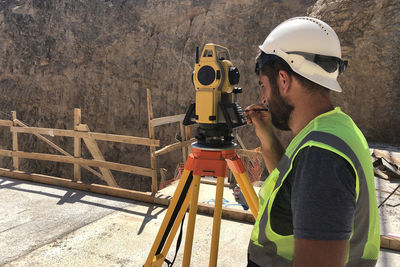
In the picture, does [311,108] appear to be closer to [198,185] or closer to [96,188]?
[198,185]

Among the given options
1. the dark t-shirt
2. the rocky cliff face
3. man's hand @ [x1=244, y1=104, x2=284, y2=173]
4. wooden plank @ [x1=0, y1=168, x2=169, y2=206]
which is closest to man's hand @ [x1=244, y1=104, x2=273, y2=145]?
man's hand @ [x1=244, y1=104, x2=284, y2=173]

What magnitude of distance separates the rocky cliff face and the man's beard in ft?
28.9

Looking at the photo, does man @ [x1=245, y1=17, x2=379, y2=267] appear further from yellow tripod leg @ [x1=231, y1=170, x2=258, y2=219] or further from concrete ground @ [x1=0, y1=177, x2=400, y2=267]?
concrete ground @ [x1=0, y1=177, x2=400, y2=267]

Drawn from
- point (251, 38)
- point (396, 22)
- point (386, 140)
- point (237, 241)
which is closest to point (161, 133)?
point (251, 38)

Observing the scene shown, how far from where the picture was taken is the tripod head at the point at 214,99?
6.92 ft

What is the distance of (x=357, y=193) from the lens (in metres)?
0.82

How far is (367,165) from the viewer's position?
33.4 inches

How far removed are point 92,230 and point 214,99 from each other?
2.36 meters

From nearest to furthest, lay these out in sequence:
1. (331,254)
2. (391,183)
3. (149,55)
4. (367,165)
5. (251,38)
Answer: (331,254)
(367,165)
(391,183)
(251,38)
(149,55)

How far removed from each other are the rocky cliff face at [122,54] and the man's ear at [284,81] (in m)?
8.85

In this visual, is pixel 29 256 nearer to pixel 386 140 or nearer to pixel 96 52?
pixel 386 140

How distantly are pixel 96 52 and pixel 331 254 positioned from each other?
14341 millimetres

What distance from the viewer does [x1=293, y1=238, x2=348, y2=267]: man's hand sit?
71 centimetres

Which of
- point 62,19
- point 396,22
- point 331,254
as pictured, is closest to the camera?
point 331,254
